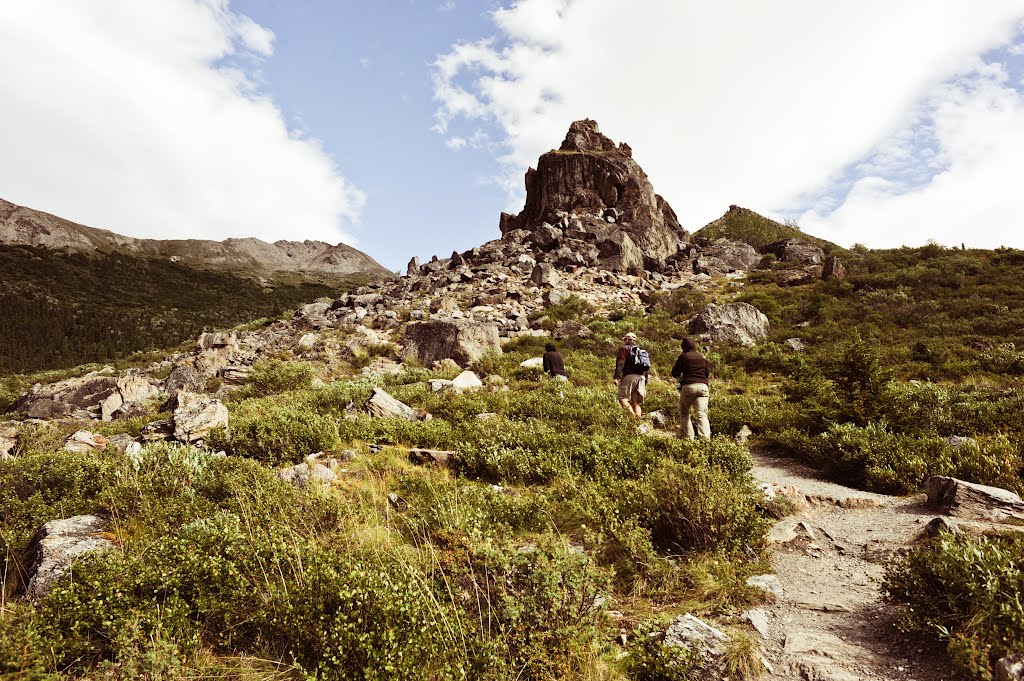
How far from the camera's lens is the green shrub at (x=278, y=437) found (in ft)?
25.0

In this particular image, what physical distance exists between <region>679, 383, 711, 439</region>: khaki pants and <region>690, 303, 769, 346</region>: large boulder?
486 inches

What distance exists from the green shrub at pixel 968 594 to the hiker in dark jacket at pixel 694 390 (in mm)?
5833

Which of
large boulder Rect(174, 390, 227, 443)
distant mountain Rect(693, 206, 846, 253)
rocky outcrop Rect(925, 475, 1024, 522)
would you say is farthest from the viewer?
distant mountain Rect(693, 206, 846, 253)

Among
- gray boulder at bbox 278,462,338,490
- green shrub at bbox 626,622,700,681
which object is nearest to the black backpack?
gray boulder at bbox 278,462,338,490

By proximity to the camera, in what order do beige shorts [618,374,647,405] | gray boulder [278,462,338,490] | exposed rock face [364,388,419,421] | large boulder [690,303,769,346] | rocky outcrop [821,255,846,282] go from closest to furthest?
gray boulder [278,462,338,490] → exposed rock face [364,388,419,421] → beige shorts [618,374,647,405] → large boulder [690,303,769,346] → rocky outcrop [821,255,846,282]

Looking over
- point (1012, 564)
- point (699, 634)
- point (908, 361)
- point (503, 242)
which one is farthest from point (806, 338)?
point (503, 242)

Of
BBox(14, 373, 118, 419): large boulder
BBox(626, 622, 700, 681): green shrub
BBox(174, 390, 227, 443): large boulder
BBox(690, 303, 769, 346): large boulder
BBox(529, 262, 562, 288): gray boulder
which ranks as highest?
BBox(529, 262, 562, 288): gray boulder

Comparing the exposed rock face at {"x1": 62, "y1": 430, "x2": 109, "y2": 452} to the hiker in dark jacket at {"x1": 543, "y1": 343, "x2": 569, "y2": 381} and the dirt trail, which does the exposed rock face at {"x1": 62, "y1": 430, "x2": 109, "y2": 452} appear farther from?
the hiker in dark jacket at {"x1": 543, "y1": 343, "x2": 569, "y2": 381}

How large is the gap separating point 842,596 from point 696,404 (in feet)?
19.5

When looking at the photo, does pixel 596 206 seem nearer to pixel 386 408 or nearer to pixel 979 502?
pixel 386 408

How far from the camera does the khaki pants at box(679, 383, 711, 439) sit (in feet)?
32.4

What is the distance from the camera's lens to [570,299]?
A: 29.5m

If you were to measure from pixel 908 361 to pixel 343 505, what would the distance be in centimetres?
1924

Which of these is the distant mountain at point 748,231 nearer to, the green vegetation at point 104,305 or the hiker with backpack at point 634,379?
the hiker with backpack at point 634,379
